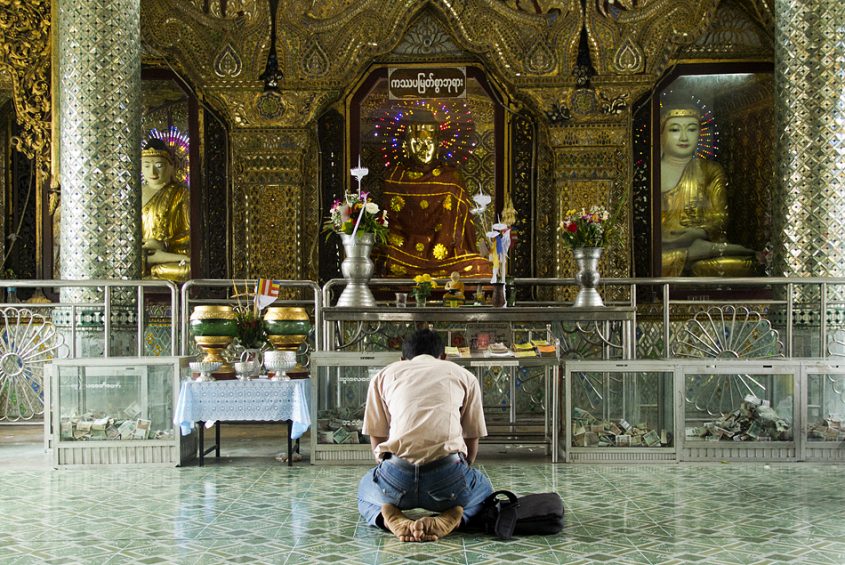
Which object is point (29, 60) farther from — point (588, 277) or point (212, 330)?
point (588, 277)

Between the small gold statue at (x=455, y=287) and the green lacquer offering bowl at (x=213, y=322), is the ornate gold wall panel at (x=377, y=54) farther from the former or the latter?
the green lacquer offering bowl at (x=213, y=322)

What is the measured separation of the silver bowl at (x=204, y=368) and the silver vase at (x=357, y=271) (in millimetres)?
1083

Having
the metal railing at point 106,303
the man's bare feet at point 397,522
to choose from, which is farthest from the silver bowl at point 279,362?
the man's bare feet at point 397,522

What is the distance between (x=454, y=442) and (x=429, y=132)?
8.07 meters

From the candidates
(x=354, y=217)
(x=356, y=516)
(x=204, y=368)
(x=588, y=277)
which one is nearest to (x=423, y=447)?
(x=356, y=516)

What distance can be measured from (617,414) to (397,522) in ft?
9.39

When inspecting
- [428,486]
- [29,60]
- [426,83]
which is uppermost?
[29,60]

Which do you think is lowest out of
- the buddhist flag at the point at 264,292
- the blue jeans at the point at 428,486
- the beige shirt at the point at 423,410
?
the blue jeans at the point at 428,486

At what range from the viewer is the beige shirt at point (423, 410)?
17.2ft

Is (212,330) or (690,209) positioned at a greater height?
(690,209)

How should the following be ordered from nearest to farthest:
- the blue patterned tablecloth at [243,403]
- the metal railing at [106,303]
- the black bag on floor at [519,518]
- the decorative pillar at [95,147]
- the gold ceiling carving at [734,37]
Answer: the black bag on floor at [519,518], the blue patterned tablecloth at [243,403], the metal railing at [106,303], the decorative pillar at [95,147], the gold ceiling carving at [734,37]

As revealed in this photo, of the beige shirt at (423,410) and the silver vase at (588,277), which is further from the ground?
the silver vase at (588,277)

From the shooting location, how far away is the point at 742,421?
25.5ft

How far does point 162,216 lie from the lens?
39.4 ft
